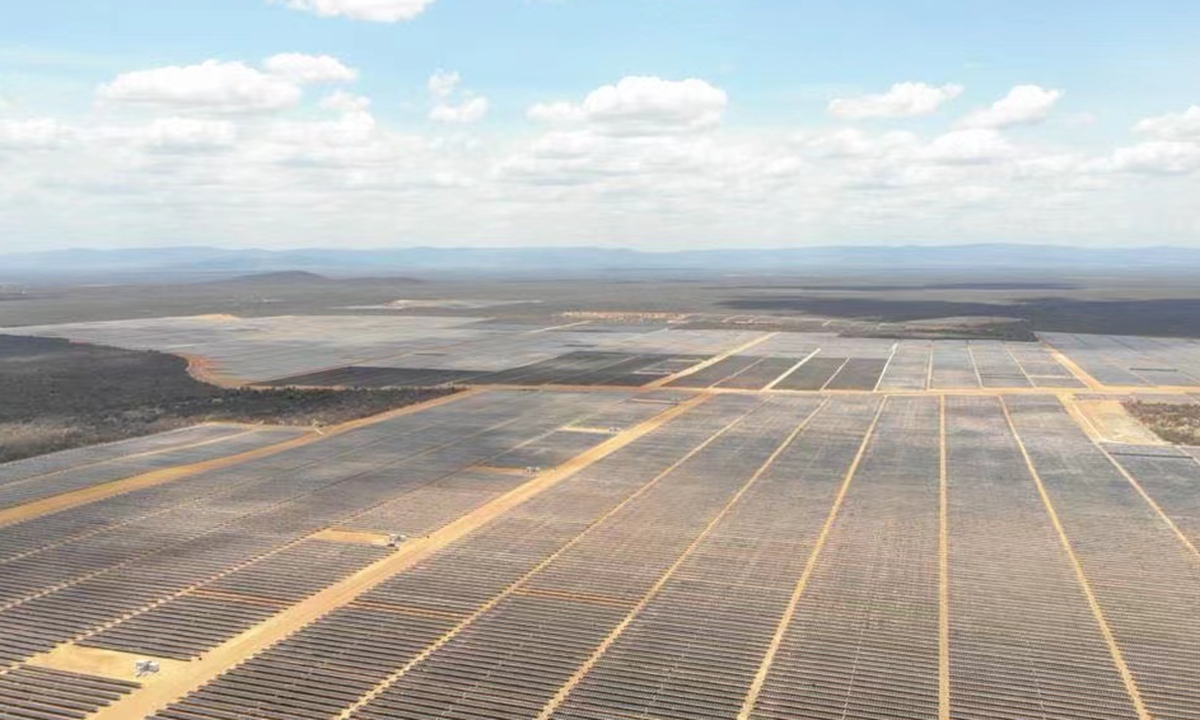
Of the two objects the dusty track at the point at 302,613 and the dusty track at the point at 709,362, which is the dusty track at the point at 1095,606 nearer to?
the dusty track at the point at 302,613

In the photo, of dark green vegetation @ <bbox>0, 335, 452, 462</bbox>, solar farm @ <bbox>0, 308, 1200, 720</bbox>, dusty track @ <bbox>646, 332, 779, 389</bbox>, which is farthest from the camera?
dusty track @ <bbox>646, 332, 779, 389</bbox>

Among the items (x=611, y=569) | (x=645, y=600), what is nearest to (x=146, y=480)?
(x=611, y=569)

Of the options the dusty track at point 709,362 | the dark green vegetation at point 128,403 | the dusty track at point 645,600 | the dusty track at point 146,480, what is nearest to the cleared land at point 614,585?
the dusty track at point 645,600

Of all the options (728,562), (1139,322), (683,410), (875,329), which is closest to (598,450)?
(683,410)

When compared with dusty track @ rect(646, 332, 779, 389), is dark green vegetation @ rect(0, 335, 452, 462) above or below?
below

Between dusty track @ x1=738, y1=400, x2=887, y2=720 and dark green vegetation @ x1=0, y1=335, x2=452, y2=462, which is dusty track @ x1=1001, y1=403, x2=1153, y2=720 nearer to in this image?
dusty track @ x1=738, y1=400, x2=887, y2=720

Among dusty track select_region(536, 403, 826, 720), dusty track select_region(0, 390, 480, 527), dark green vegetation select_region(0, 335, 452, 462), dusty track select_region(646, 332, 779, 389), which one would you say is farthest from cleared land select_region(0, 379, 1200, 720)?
dusty track select_region(646, 332, 779, 389)
